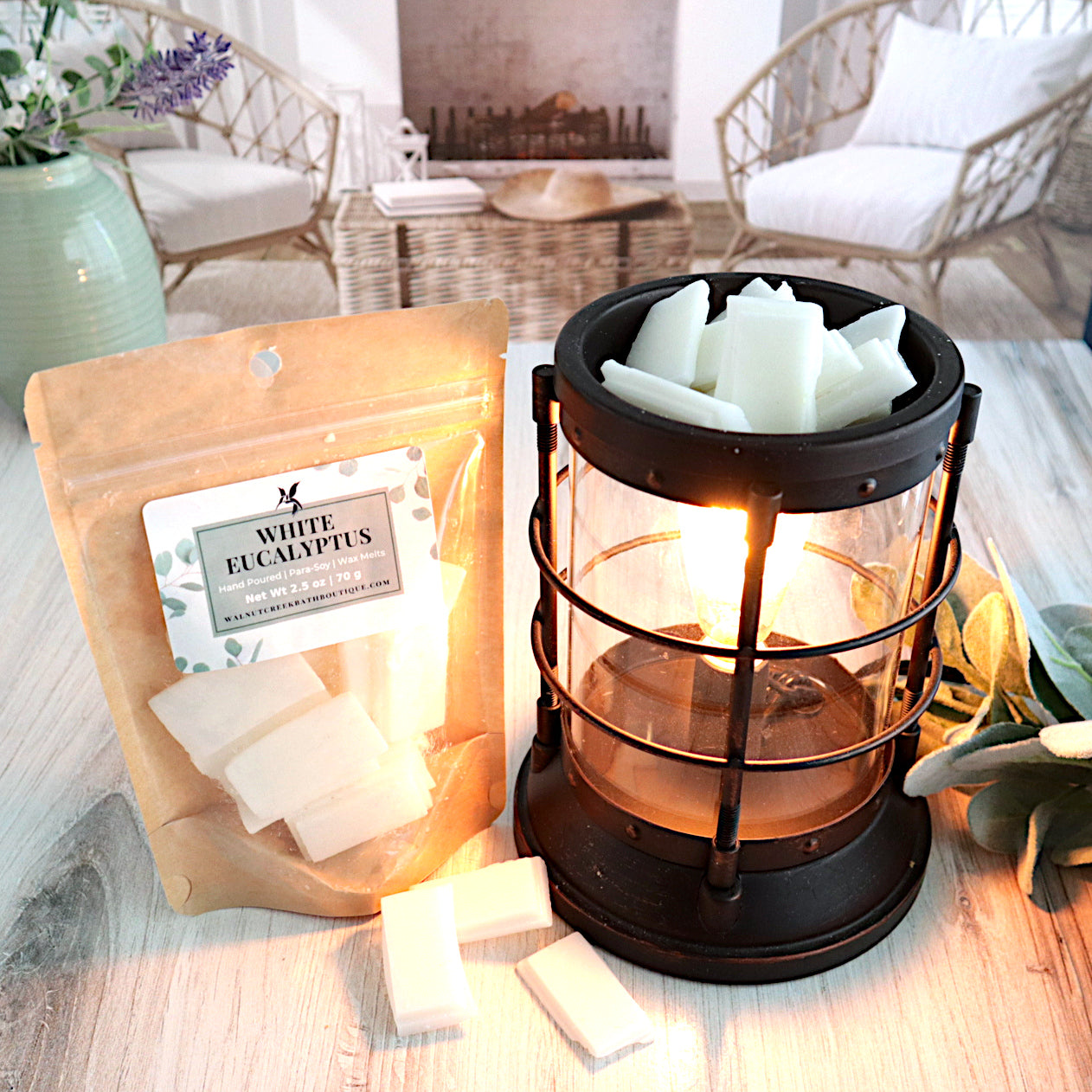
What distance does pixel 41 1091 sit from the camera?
53cm

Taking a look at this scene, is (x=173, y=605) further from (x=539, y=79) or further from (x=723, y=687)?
A: (x=539, y=79)

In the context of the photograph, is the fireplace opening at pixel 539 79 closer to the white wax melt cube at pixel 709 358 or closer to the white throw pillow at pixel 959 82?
the white throw pillow at pixel 959 82

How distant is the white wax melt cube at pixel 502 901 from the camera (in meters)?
0.60

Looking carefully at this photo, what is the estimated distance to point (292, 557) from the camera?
0.56 m

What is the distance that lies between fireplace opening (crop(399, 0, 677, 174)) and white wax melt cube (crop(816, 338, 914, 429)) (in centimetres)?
312

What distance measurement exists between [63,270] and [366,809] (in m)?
0.84

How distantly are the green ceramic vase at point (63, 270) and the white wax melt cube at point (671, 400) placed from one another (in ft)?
2.87

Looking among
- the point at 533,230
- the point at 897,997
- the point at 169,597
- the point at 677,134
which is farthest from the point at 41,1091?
the point at 677,134

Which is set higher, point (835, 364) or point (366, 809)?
point (835, 364)

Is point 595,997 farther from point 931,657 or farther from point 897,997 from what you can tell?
point 931,657

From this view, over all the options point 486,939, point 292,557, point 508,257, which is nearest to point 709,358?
point 292,557

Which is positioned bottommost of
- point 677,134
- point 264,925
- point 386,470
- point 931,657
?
point 677,134

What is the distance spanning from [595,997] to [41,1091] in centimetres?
27

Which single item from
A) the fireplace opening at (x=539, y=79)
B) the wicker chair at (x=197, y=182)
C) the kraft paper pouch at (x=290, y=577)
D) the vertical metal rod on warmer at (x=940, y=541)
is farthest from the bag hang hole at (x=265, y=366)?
the fireplace opening at (x=539, y=79)
